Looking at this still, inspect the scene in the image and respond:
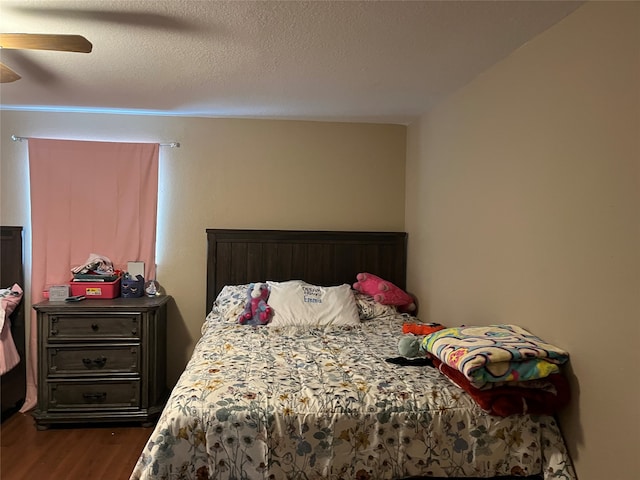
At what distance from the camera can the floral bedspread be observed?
171cm

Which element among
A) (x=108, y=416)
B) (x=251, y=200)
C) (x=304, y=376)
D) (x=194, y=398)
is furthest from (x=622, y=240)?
(x=108, y=416)

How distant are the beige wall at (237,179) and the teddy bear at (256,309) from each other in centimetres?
64

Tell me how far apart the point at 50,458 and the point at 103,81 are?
2185 mm

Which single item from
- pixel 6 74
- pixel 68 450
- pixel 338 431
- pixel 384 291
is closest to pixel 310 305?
pixel 384 291

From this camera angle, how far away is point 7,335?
324 centimetres

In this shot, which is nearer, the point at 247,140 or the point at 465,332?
the point at 465,332

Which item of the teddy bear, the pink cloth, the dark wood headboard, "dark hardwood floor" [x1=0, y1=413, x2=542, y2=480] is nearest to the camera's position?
"dark hardwood floor" [x1=0, y1=413, x2=542, y2=480]

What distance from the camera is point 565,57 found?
1.86 m

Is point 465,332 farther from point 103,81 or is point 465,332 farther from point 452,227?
point 103,81

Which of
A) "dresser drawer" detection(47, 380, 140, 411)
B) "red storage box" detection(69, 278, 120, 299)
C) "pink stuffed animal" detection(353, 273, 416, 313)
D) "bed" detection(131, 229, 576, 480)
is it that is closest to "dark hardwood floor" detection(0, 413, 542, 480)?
"dresser drawer" detection(47, 380, 140, 411)

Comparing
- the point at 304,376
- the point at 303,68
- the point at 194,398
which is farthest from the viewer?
the point at 303,68

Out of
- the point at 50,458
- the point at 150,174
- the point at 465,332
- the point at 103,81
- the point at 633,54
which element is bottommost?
the point at 50,458

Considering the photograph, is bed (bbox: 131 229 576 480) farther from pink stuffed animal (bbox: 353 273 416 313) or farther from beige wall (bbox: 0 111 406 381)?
beige wall (bbox: 0 111 406 381)

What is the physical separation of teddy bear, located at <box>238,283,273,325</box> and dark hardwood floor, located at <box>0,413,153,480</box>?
975 millimetres
